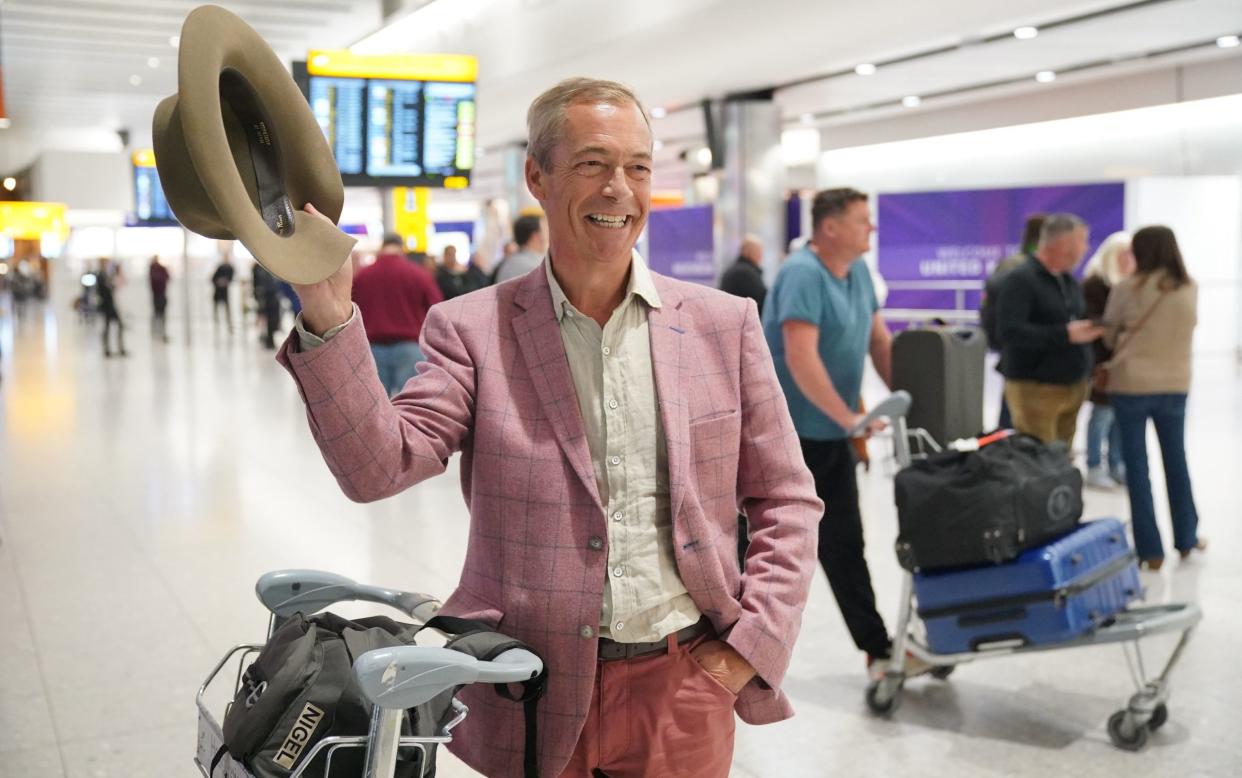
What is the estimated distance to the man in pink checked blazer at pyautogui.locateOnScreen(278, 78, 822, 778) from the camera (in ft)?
5.26

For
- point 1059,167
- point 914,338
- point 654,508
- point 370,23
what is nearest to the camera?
point 654,508

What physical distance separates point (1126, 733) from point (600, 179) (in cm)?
281

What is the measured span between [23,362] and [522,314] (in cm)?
1870

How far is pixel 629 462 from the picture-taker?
1.64 metres

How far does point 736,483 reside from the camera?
69.8 inches

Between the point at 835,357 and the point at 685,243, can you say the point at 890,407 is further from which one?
the point at 685,243

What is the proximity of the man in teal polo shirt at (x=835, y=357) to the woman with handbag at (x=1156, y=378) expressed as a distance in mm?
2337

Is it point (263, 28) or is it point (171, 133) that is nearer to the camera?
point (171, 133)

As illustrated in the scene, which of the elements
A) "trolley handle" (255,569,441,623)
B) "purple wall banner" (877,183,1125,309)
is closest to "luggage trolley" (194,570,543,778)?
"trolley handle" (255,569,441,623)

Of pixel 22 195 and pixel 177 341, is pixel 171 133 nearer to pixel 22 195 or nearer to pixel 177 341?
pixel 177 341

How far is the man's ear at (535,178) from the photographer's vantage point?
1680 millimetres

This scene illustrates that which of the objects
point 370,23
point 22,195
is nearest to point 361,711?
point 370,23

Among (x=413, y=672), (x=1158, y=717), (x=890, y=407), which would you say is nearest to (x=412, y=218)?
(x=890, y=407)

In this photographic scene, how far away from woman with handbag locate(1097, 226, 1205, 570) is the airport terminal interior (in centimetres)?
25
